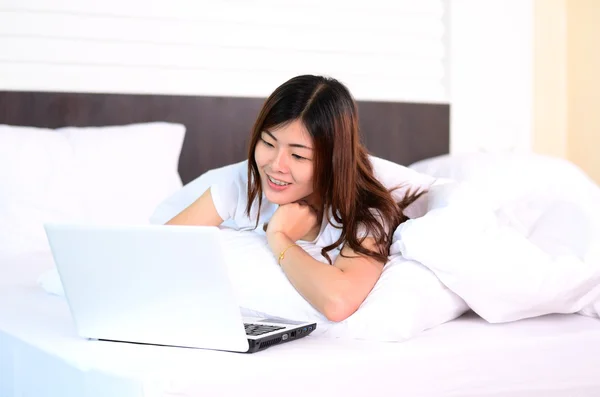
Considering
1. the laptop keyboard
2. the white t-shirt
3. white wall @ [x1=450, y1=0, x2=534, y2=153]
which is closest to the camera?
the laptop keyboard

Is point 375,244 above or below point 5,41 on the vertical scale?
below

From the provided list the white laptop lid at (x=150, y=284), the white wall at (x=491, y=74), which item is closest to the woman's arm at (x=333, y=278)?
the white laptop lid at (x=150, y=284)

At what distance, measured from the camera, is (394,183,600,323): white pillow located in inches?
64.8

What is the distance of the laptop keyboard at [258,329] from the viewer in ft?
4.77

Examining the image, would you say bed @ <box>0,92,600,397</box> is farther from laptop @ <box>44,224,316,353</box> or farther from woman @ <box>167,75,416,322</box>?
woman @ <box>167,75,416,322</box>

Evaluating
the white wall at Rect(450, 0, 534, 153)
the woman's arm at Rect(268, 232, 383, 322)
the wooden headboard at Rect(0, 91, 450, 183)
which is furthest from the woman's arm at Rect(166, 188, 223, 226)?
the white wall at Rect(450, 0, 534, 153)

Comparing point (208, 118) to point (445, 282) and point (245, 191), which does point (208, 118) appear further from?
point (445, 282)

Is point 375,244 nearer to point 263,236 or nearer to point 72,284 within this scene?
point 263,236

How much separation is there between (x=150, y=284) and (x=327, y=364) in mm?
316

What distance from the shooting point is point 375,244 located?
1.81 m

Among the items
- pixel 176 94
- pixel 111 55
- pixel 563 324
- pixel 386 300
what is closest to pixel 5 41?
pixel 111 55

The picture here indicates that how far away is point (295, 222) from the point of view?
1923 mm

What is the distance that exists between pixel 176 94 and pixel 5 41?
0.61 meters

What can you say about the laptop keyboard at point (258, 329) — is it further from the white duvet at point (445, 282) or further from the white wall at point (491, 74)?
the white wall at point (491, 74)
